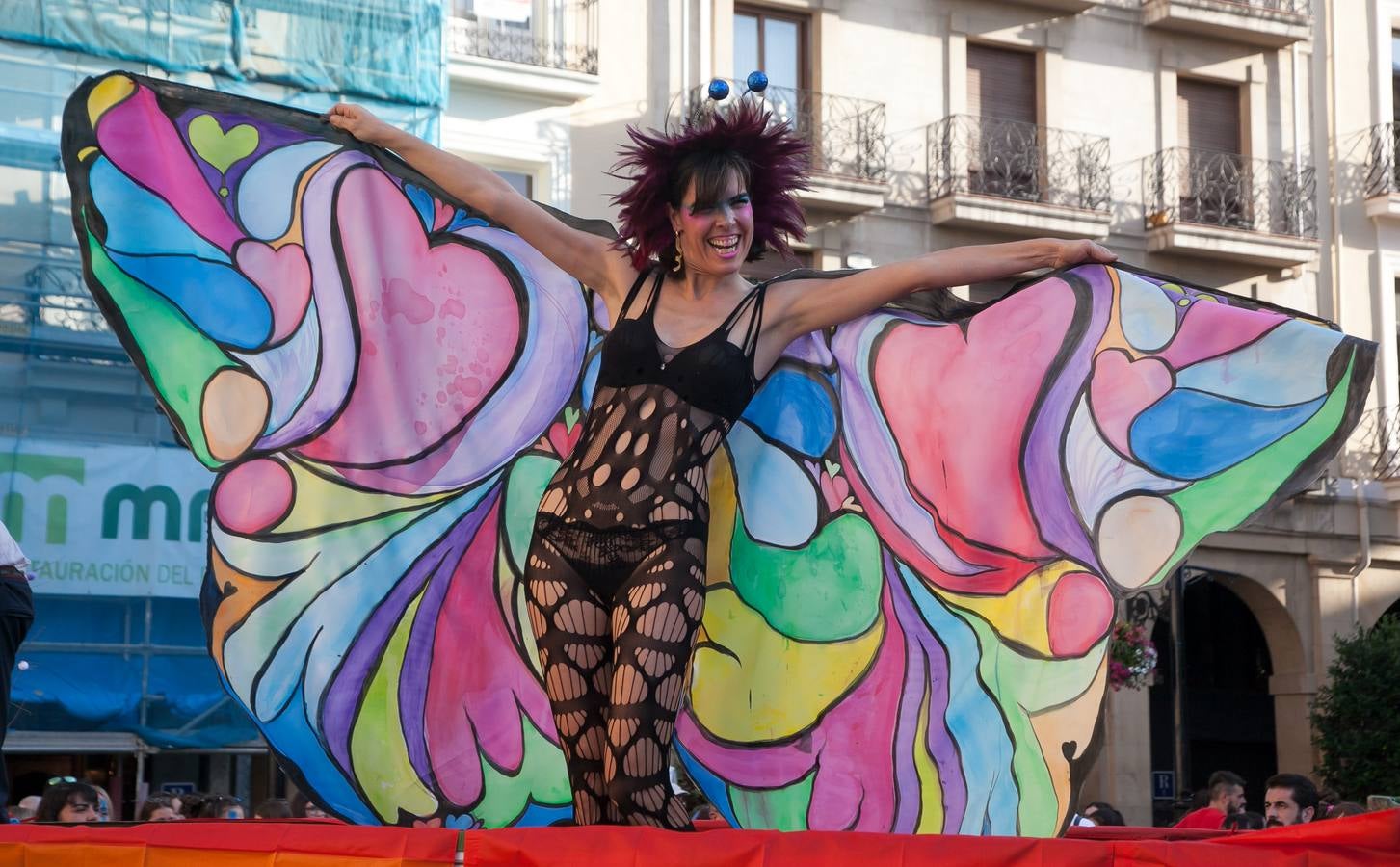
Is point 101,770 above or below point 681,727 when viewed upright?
below

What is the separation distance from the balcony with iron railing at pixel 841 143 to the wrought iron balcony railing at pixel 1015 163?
670 mm

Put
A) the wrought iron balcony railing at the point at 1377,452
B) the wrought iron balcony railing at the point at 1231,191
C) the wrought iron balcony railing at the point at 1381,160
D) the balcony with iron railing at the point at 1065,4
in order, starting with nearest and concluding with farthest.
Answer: the balcony with iron railing at the point at 1065,4 → the wrought iron balcony railing at the point at 1231,191 → the wrought iron balcony railing at the point at 1377,452 → the wrought iron balcony railing at the point at 1381,160

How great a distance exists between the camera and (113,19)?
1470 cm

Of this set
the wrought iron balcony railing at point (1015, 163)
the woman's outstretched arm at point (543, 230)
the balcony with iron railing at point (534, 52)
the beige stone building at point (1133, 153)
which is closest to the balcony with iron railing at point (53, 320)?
the beige stone building at point (1133, 153)

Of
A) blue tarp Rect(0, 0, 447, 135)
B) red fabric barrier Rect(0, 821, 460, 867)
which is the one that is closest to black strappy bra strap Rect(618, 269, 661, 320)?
red fabric barrier Rect(0, 821, 460, 867)

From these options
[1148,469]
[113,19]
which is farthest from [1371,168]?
[1148,469]

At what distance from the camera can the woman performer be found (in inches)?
159

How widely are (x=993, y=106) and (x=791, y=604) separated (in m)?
15.4

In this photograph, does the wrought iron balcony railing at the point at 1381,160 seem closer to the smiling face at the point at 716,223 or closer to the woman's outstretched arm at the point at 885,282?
Answer: the woman's outstretched arm at the point at 885,282

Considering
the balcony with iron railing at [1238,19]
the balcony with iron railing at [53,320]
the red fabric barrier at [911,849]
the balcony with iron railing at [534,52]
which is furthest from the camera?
the balcony with iron railing at [1238,19]

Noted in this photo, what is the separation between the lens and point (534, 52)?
17203 mm

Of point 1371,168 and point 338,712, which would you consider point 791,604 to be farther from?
point 1371,168

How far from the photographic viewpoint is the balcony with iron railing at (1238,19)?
19.5 metres

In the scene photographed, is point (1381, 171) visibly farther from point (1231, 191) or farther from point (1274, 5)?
point (1274, 5)
